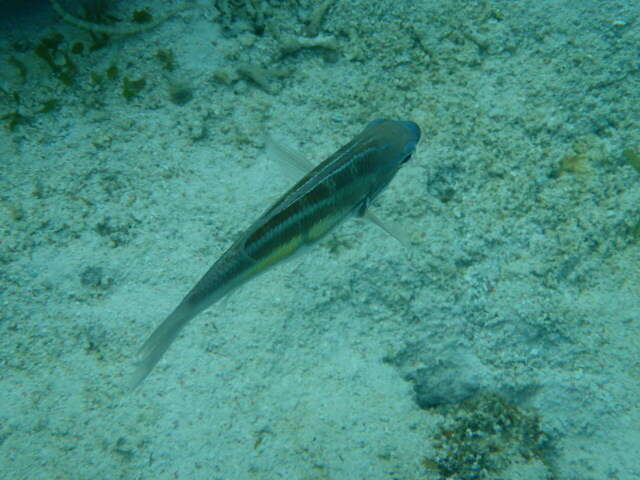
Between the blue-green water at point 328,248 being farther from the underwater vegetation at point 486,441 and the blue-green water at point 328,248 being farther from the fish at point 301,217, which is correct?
the fish at point 301,217

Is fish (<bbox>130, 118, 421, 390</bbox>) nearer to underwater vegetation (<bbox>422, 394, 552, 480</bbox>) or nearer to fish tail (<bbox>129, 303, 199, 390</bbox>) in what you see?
fish tail (<bbox>129, 303, 199, 390</bbox>)

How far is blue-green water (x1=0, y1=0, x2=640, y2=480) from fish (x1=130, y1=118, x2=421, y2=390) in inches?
25.2

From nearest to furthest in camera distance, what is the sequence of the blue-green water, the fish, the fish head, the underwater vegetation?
the fish
the fish head
the underwater vegetation
the blue-green water

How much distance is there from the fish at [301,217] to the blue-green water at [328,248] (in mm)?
640

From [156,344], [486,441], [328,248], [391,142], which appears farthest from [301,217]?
[486,441]

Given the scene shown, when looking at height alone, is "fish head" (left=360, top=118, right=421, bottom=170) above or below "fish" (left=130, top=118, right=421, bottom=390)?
above

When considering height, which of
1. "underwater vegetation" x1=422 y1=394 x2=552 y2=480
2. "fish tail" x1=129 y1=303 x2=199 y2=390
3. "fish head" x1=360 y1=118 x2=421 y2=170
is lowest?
"underwater vegetation" x1=422 y1=394 x2=552 y2=480

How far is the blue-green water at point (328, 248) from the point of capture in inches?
110

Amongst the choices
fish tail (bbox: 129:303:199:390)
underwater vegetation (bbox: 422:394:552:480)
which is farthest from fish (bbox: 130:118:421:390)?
underwater vegetation (bbox: 422:394:552:480)

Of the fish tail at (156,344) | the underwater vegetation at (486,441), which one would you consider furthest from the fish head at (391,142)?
the underwater vegetation at (486,441)

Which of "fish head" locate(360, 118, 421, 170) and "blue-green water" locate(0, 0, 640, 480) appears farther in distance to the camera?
"blue-green water" locate(0, 0, 640, 480)

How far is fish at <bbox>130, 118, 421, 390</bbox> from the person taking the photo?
79.0 inches

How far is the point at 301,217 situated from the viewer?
7.06ft

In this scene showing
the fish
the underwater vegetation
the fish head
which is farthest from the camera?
the underwater vegetation
